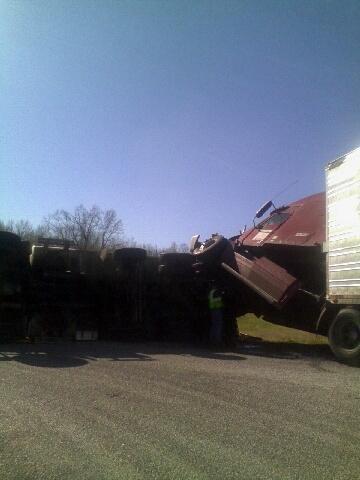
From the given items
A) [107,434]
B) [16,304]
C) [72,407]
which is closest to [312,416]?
[107,434]

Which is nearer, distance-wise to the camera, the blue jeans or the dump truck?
the dump truck

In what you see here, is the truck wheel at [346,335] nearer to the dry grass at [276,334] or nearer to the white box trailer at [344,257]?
the white box trailer at [344,257]

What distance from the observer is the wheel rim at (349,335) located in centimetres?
942

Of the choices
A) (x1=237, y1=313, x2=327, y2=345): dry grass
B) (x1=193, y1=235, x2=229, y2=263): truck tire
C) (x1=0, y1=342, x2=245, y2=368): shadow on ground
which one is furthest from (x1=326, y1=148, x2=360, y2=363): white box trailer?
(x1=237, y1=313, x2=327, y2=345): dry grass

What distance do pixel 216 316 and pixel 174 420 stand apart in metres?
7.14

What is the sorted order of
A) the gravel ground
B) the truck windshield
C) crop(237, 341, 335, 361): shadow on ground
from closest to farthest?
the gravel ground → crop(237, 341, 335, 361): shadow on ground → the truck windshield

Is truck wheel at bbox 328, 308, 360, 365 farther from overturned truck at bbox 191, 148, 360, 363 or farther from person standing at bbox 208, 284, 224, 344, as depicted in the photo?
person standing at bbox 208, 284, 224, 344

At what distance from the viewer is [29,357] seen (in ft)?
29.2

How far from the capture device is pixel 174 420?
500 cm

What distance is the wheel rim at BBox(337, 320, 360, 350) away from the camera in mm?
9422

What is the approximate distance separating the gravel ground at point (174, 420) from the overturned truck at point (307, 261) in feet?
5.31

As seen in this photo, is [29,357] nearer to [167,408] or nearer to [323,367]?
[167,408]

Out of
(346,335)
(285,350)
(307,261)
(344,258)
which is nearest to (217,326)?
(285,350)

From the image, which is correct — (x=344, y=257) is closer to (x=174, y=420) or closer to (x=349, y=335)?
→ (x=349, y=335)
